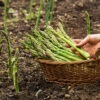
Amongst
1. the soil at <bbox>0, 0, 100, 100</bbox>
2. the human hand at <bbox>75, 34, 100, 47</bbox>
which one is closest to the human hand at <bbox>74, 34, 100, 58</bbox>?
the human hand at <bbox>75, 34, 100, 47</bbox>

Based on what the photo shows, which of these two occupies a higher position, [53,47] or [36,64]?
[53,47]

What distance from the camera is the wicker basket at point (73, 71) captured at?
316 centimetres

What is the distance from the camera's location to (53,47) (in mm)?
3299

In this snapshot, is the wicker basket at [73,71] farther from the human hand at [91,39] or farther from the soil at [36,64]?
the human hand at [91,39]

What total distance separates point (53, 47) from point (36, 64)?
0.67m

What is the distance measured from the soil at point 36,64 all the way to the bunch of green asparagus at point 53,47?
25cm

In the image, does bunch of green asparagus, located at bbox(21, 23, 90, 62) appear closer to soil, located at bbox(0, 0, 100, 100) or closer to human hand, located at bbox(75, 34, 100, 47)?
human hand, located at bbox(75, 34, 100, 47)

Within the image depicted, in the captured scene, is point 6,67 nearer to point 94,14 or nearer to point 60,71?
point 60,71

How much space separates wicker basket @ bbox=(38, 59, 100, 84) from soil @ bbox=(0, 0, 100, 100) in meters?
0.06

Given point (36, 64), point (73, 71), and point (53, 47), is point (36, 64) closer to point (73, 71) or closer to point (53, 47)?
point (53, 47)

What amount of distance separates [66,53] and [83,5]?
96.1 inches

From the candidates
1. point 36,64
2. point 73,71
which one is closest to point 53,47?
point 73,71

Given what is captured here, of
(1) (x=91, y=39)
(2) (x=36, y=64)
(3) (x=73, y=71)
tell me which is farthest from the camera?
(2) (x=36, y=64)

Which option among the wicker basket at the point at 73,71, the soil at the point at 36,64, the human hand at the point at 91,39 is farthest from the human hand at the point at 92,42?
the soil at the point at 36,64
